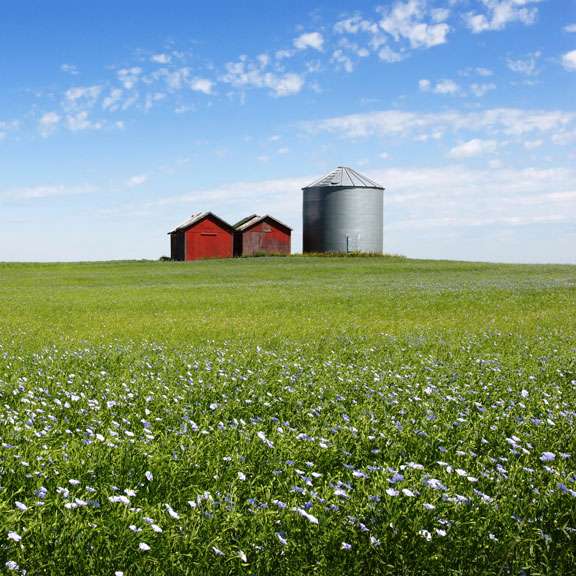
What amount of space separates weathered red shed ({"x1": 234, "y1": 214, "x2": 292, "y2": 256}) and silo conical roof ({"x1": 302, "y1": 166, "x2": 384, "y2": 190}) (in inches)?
264

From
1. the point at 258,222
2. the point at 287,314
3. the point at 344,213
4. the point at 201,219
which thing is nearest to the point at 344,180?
the point at 344,213

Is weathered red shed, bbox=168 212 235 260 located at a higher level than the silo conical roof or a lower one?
lower

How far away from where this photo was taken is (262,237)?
64.8 metres

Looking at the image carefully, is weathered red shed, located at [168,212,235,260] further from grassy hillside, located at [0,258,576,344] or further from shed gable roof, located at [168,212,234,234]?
grassy hillside, located at [0,258,576,344]

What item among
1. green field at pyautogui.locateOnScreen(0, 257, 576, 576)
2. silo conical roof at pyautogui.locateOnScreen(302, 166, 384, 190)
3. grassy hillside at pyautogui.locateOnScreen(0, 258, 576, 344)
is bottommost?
green field at pyautogui.locateOnScreen(0, 257, 576, 576)

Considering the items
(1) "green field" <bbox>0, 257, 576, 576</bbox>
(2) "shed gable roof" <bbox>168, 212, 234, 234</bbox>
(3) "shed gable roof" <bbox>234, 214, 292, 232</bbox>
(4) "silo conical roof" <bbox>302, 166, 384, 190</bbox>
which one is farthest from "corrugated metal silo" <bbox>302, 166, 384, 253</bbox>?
(1) "green field" <bbox>0, 257, 576, 576</bbox>

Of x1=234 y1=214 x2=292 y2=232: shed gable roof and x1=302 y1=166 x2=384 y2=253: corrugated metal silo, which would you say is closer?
x1=302 y1=166 x2=384 y2=253: corrugated metal silo

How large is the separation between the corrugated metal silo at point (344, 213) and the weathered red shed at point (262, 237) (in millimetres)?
5296

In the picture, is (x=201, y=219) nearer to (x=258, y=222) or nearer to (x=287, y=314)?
(x=258, y=222)

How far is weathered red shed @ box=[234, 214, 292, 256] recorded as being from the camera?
64000 mm

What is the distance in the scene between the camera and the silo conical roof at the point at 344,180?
5903cm

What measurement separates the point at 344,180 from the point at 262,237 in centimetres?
1221

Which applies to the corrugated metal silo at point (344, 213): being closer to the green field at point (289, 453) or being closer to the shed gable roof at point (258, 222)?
the shed gable roof at point (258, 222)

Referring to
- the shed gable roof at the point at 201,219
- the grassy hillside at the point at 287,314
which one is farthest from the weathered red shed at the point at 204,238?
the grassy hillside at the point at 287,314
